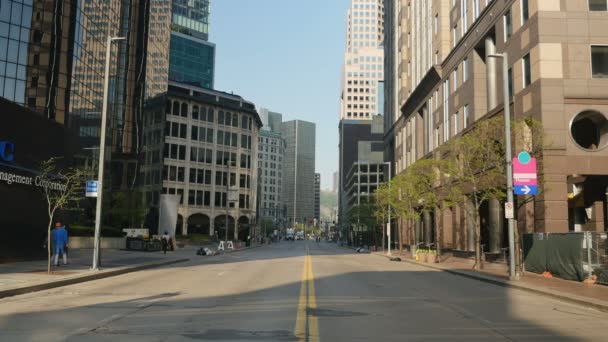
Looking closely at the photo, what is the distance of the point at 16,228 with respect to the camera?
86.0 ft

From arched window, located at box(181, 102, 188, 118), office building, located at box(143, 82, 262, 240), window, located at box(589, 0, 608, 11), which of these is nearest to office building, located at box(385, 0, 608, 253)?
window, located at box(589, 0, 608, 11)

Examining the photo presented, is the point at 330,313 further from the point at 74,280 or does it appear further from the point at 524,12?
the point at 524,12

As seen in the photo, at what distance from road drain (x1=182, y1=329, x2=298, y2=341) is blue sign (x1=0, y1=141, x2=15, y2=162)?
18.9m

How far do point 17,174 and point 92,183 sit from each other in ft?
15.0

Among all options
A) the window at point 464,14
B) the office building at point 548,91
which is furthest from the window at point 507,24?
the window at point 464,14

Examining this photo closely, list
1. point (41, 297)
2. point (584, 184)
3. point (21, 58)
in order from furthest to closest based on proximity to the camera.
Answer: point (21, 58)
point (584, 184)
point (41, 297)

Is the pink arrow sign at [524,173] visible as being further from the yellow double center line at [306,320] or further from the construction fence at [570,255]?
Answer: the yellow double center line at [306,320]

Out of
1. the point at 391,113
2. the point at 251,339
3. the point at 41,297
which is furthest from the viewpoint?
the point at 391,113

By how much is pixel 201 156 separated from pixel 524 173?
8998 centimetres

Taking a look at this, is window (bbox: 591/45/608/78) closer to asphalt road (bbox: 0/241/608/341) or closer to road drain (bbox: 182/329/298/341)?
asphalt road (bbox: 0/241/608/341)

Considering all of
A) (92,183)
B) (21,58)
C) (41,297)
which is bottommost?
(41,297)

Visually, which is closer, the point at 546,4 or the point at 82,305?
the point at 82,305

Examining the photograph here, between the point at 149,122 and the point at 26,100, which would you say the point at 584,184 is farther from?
the point at 149,122

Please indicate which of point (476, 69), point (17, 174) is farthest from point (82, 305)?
point (476, 69)
